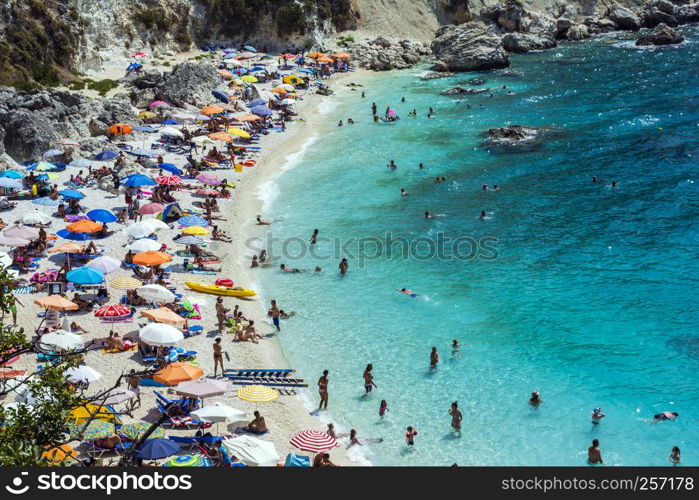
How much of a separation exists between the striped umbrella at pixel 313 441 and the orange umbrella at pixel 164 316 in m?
7.64

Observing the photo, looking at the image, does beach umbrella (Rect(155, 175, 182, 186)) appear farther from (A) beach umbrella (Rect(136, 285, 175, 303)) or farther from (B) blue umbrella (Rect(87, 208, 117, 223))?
(A) beach umbrella (Rect(136, 285, 175, 303))

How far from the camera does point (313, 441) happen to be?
22.0 m

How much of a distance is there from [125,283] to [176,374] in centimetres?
781

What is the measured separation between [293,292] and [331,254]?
440cm

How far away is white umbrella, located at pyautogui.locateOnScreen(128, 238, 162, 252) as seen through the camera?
32.8m

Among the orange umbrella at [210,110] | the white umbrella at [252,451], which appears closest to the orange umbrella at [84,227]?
Result: the white umbrella at [252,451]

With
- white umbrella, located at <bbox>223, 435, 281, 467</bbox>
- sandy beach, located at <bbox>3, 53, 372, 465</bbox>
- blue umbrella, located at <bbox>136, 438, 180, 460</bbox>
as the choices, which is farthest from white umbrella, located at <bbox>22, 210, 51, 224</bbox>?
white umbrella, located at <bbox>223, 435, 281, 467</bbox>

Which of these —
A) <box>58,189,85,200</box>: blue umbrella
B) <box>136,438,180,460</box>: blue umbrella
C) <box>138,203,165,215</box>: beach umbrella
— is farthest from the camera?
<box>58,189,85,200</box>: blue umbrella

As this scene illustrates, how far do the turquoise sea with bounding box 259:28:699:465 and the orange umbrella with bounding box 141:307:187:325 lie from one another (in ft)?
14.6

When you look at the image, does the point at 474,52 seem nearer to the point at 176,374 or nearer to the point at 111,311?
the point at 111,311

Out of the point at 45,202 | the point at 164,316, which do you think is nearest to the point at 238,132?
the point at 45,202

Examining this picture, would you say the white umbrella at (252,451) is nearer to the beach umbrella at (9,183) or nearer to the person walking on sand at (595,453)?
the person walking on sand at (595,453)

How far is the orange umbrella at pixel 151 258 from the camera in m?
31.5
